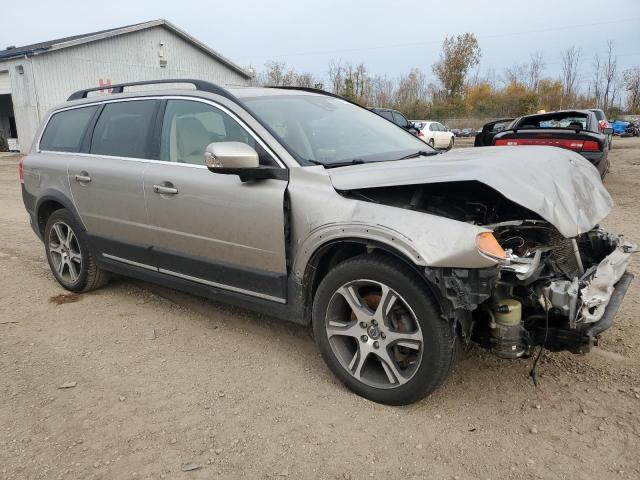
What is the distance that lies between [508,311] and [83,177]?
354 cm

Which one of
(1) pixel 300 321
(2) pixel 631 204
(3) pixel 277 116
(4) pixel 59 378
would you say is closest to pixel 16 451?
(4) pixel 59 378

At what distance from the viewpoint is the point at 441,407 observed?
2.91 m

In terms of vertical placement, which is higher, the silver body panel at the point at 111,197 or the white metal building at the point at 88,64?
the white metal building at the point at 88,64

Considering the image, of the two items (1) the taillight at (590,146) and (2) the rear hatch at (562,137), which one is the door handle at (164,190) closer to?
(2) the rear hatch at (562,137)

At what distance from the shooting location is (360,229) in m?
2.78

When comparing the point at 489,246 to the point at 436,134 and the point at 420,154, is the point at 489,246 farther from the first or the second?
the point at 436,134

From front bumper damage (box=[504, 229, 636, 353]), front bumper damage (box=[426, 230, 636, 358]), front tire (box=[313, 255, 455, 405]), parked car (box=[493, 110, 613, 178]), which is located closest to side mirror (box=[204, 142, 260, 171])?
front tire (box=[313, 255, 455, 405])

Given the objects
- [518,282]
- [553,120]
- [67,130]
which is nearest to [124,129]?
[67,130]

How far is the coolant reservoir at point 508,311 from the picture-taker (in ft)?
8.82

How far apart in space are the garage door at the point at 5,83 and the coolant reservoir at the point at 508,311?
26.3m

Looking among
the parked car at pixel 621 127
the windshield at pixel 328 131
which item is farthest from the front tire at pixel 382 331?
the parked car at pixel 621 127

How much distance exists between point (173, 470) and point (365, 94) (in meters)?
55.6

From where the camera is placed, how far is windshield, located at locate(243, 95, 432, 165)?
3.37 metres

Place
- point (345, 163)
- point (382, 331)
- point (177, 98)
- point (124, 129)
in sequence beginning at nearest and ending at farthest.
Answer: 1. point (382, 331)
2. point (345, 163)
3. point (177, 98)
4. point (124, 129)
